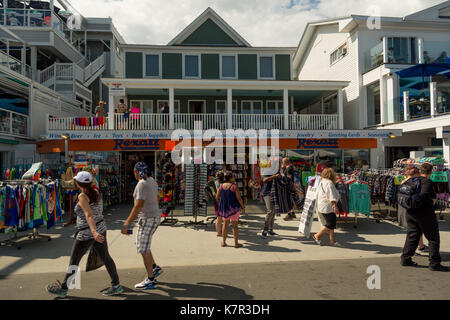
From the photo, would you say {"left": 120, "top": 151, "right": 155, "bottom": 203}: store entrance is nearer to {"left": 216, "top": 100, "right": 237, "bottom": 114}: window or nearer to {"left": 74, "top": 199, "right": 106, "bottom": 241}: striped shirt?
{"left": 216, "top": 100, "right": 237, "bottom": 114}: window

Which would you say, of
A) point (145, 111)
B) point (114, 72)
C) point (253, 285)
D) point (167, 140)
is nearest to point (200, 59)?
point (145, 111)

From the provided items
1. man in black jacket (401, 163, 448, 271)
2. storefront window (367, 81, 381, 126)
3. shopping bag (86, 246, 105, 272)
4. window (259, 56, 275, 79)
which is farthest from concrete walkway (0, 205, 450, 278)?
window (259, 56, 275, 79)

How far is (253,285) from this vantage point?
4.32 m

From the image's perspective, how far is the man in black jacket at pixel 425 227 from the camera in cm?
484

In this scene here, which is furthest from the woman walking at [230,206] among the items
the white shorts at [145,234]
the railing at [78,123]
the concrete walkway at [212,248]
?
the railing at [78,123]

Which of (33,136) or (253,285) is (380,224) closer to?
(253,285)

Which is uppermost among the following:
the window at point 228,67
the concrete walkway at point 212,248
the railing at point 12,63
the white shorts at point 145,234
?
the window at point 228,67

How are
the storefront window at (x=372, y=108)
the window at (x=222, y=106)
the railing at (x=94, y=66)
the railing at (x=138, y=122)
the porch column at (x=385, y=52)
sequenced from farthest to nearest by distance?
the railing at (x=94, y=66) → the window at (x=222, y=106) → the storefront window at (x=372, y=108) → the porch column at (x=385, y=52) → the railing at (x=138, y=122)

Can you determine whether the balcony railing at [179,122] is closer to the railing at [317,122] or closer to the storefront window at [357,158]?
the railing at [317,122]

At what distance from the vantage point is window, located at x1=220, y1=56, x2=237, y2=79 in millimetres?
18812

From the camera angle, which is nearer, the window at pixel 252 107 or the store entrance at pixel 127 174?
the store entrance at pixel 127 174

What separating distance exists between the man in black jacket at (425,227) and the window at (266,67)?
49.6 ft

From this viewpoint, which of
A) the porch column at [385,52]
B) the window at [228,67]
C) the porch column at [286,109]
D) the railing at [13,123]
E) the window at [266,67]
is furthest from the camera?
the window at [266,67]

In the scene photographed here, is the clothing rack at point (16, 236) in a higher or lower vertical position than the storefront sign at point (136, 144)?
lower
